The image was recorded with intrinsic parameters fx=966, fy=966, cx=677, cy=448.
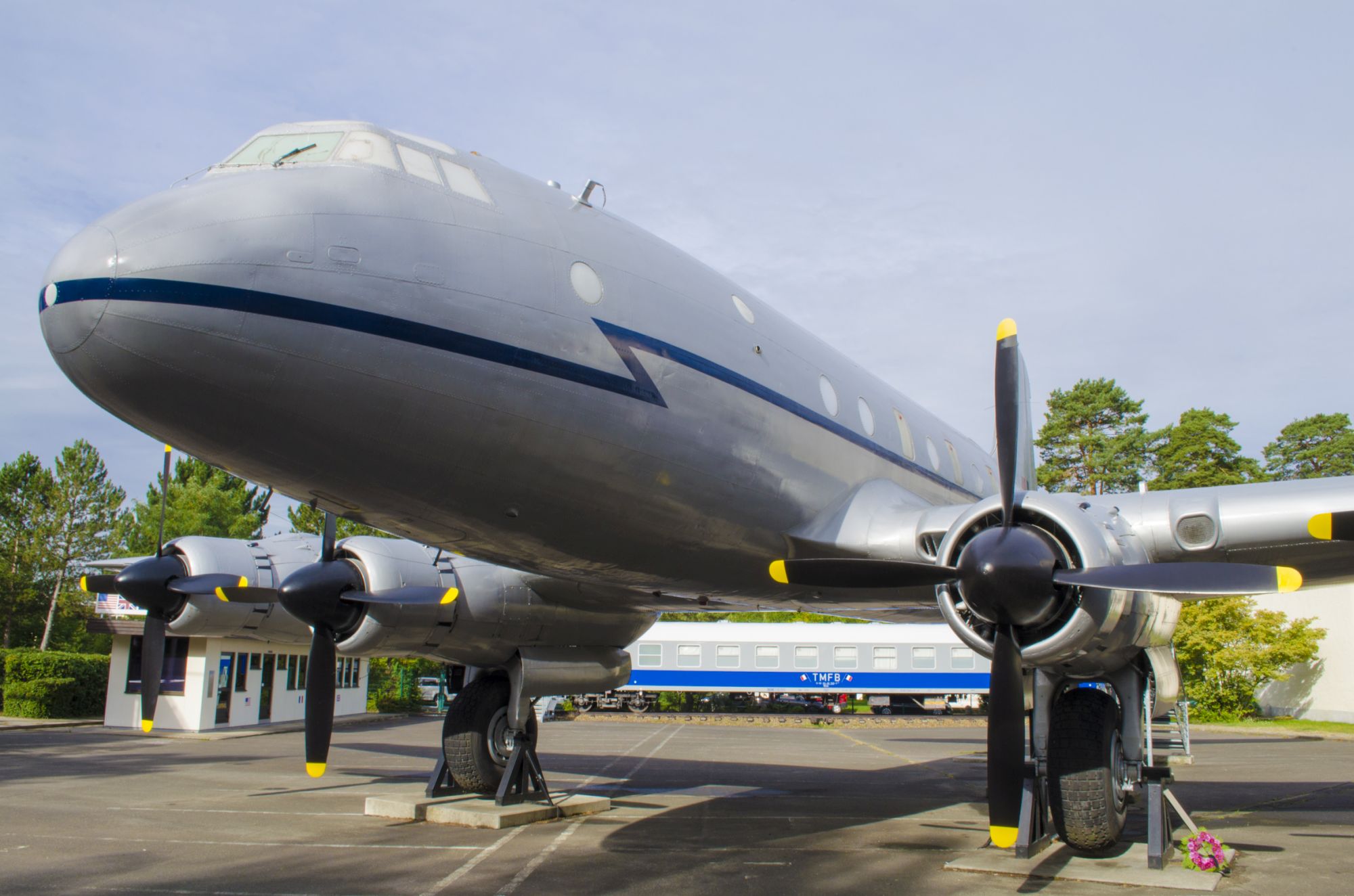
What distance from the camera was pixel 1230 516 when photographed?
27.2 ft

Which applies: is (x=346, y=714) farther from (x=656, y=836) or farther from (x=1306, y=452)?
(x=1306, y=452)

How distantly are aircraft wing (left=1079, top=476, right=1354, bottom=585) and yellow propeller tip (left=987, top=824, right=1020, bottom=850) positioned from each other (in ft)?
9.29

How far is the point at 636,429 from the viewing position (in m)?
7.34

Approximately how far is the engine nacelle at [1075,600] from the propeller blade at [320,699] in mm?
6849

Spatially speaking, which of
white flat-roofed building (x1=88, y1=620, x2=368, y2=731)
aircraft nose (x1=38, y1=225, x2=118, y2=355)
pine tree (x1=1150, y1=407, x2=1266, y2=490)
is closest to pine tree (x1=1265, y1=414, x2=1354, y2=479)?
pine tree (x1=1150, y1=407, x2=1266, y2=490)

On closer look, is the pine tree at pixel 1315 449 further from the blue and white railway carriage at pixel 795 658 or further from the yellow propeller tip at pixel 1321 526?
the yellow propeller tip at pixel 1321 526

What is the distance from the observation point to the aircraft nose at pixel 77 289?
18.2ft

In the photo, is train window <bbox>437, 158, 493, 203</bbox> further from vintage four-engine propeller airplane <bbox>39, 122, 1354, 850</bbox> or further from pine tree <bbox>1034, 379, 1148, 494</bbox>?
pine tree <bbox>1034, 379, 1148, 494</bbox>

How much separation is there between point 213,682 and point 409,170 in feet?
85.3

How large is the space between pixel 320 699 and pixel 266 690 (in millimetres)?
23353

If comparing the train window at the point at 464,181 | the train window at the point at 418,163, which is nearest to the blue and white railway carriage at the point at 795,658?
the train window at the point at 464,181


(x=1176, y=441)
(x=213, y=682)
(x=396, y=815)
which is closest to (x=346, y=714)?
(x=213, y=682)

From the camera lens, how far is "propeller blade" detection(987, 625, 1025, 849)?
23.6 feet

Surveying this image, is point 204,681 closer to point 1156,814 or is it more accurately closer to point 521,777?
point 521,777
